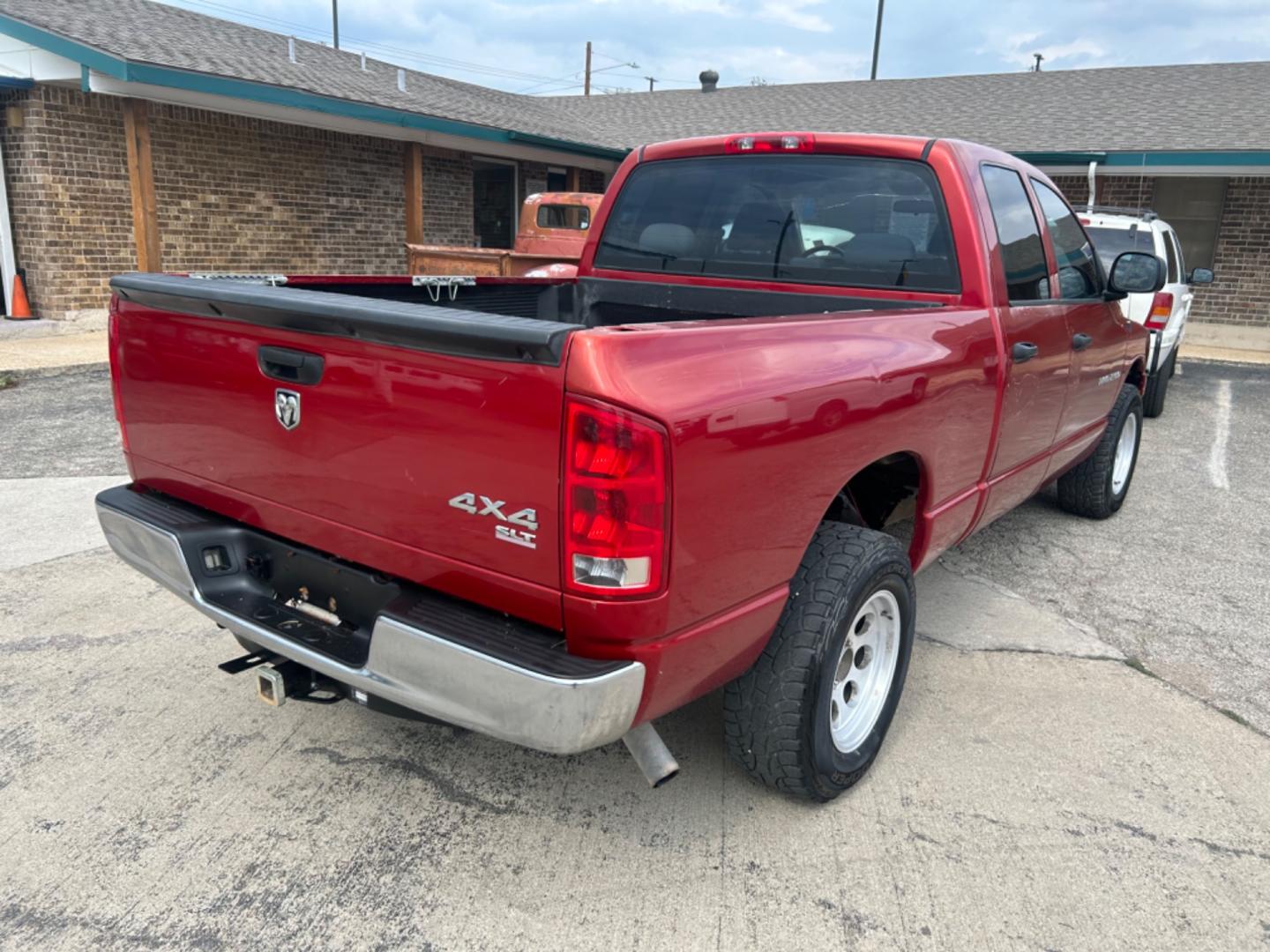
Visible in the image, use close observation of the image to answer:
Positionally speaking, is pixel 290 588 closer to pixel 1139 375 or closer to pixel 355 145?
pixel 1139 375

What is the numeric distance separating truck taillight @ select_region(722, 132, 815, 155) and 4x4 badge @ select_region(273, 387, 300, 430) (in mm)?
2191

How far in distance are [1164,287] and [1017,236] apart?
5.17m

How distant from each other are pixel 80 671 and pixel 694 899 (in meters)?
2.47

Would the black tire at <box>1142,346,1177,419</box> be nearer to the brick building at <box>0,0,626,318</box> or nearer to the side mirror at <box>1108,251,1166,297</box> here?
the side mirror at <box>1108,251,1166,297</box>

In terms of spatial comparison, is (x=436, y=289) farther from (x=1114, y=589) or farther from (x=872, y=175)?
(x=1114, y=589)

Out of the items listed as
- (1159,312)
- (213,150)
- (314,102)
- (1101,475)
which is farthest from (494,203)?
(1101,475)

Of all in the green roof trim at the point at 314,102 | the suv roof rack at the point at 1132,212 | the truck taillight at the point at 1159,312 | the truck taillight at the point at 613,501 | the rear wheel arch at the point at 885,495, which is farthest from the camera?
the green roof trim at the point at 314,102

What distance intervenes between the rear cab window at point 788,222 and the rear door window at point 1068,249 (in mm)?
903

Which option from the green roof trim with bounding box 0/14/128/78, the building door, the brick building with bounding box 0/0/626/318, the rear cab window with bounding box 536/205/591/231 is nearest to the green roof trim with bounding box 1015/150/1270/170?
the rear cab window with bounding box 536/205/591/231

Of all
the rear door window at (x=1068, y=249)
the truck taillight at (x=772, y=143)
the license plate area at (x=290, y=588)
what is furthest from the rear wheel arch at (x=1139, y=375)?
the license plate area at (x=290, y=588)

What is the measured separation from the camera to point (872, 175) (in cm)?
357

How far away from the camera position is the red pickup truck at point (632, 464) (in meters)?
2.00

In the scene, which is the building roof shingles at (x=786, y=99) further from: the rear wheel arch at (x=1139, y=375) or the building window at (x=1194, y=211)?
the rear wheel arch at (x=1139, y=375)

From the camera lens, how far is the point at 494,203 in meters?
18.7
